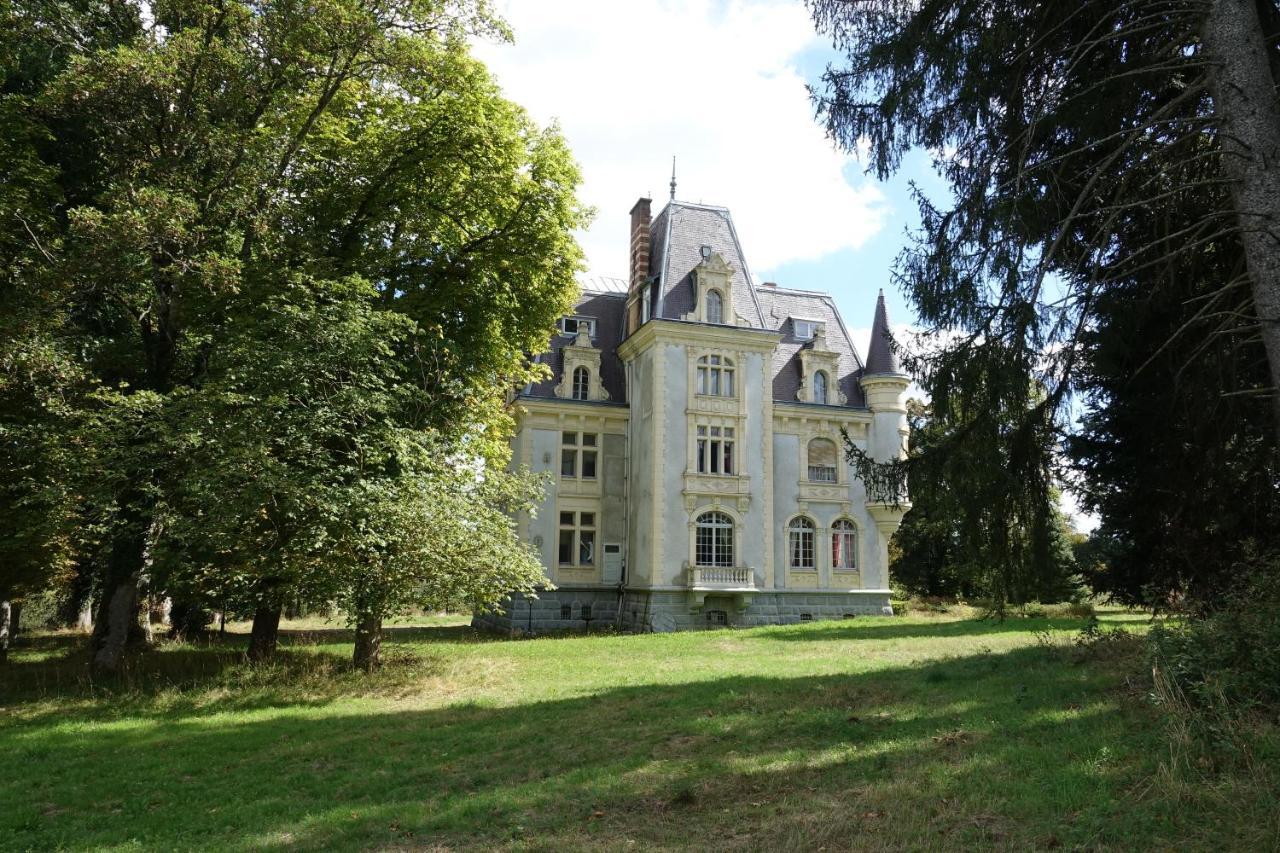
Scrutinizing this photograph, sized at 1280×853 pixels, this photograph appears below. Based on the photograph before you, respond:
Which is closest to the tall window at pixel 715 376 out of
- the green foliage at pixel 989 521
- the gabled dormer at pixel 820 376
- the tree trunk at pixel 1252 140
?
the gabled dormer at pixel 820 376

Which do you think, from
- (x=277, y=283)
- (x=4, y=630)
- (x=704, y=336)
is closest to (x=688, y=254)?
(x=704, y=336)

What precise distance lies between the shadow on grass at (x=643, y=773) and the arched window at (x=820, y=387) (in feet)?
74.8

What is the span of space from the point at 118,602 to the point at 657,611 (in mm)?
16984

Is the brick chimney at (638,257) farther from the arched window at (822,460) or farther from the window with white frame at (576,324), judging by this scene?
the arched window at (822,460)

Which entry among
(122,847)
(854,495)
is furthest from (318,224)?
(854,495)

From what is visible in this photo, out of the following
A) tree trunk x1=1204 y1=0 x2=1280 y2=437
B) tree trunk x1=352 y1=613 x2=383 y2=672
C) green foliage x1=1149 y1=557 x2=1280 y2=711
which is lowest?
tree trunk x1=352 y1=613 x2=383 y2=672

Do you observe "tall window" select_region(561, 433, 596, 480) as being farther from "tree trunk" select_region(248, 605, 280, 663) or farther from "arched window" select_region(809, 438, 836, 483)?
"tree trunk" select_region(248, 605, 280, 663)

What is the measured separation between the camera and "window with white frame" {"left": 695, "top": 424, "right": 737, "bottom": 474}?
3084cm

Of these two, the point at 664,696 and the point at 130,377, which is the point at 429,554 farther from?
the point at 130,377

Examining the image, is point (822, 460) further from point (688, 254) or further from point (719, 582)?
point (688, 254)

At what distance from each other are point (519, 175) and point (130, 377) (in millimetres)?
9357

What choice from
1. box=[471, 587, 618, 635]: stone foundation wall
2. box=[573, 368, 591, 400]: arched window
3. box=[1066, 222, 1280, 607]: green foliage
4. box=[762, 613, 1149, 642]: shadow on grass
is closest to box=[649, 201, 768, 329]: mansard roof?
box=[573, 368, 591, 400]: arched window

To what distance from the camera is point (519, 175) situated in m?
18.4

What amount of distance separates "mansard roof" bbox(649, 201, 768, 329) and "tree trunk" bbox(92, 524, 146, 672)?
1911 centimetres
